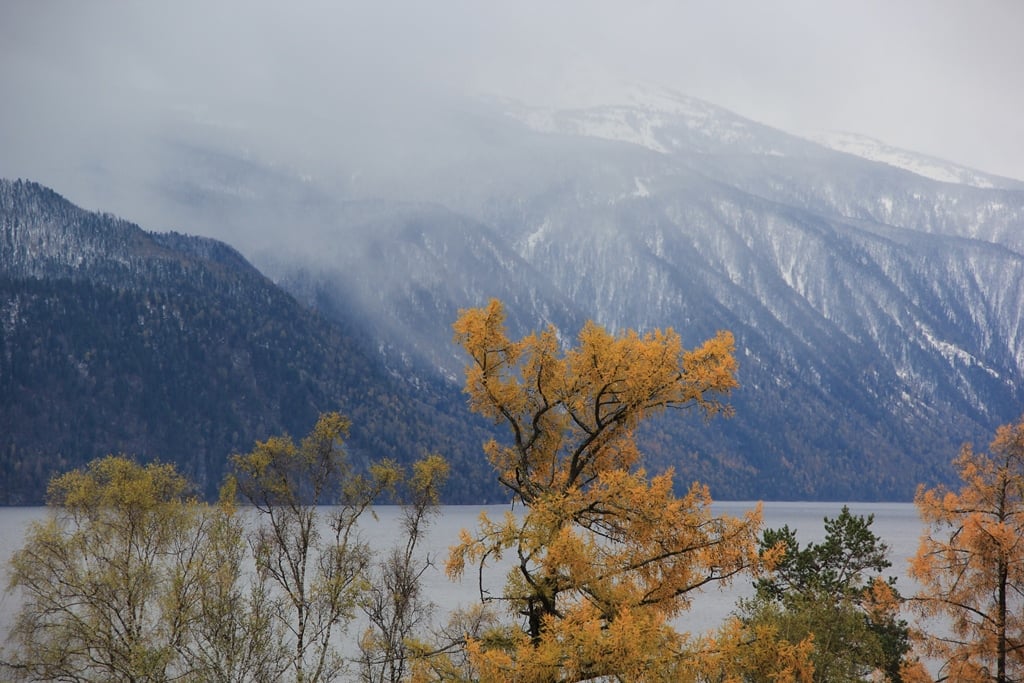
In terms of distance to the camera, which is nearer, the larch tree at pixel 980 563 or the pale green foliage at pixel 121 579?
the larch tree at pixel 980 563

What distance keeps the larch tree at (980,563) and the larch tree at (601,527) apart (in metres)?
8.76

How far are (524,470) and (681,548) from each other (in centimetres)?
262

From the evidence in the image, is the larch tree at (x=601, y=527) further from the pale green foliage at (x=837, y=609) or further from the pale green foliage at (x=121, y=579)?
the pale green foliage at (x=121, y=579)

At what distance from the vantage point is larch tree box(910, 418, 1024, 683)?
66.7 ft

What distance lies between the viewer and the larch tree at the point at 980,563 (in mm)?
20344

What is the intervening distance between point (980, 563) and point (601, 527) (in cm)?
1005

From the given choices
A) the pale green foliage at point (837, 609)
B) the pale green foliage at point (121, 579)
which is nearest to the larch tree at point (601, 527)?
the pale green foliage at point (837, 609)

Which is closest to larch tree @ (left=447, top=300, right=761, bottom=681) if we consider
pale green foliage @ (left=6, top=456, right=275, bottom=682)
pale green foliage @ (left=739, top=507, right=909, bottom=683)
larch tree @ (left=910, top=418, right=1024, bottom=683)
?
pale green foliage @ (left=739, top=507, right=909, bottom=683)

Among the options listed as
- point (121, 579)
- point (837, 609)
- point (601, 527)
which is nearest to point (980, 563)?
point (837, 609)

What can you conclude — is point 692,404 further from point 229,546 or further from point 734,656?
point 229,546

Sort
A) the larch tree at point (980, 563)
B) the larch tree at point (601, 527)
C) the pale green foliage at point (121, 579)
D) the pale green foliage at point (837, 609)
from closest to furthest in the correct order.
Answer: the larch tree at point (601, 527) → the larch tree at point (980, 563) → the pale green foliage at point (837, 609) → the pale green foliage at point (121, 579)

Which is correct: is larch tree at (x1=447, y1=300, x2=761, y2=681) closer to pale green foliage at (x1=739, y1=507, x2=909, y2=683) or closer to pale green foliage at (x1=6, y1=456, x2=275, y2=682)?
pale green foliage at (x1=739, y1=507, x2=909, y2=683)

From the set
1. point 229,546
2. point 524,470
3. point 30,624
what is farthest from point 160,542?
point 524,470

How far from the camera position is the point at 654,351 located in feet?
47.3
